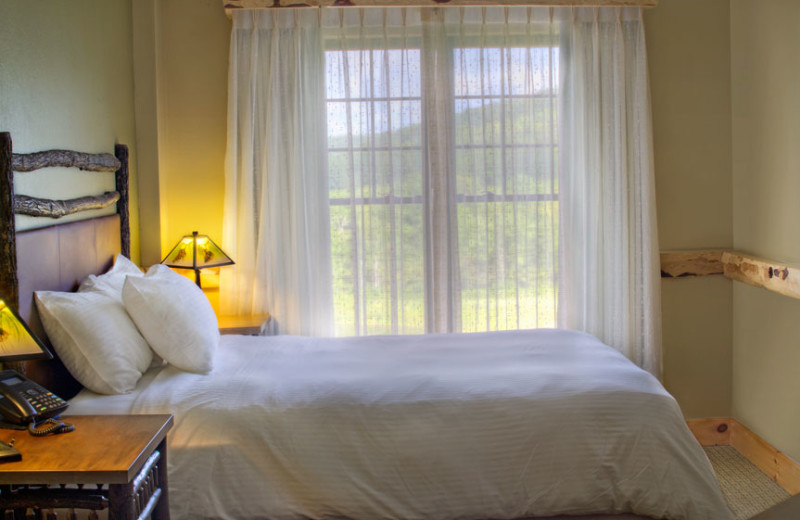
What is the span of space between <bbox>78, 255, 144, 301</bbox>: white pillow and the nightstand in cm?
51

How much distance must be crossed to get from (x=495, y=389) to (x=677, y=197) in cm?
208

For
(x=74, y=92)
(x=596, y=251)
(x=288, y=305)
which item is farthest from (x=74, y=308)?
(x=596, y=251)

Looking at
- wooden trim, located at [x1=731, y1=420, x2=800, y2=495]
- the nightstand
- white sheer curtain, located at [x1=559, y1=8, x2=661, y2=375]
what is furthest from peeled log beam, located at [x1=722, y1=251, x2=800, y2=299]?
the nightstand

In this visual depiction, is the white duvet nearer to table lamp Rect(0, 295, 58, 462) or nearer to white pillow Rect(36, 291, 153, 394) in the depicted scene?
white pillow Rect(36, 291, 153, 394)

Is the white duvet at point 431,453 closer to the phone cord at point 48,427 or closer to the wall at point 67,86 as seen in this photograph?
the phone cord at point 48,427

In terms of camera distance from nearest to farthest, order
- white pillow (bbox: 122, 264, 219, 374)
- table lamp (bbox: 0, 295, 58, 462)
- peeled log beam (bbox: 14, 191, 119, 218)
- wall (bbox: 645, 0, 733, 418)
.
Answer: table lamp (bbox: 0, 295, 58, 462), peeled log beam (bbox: 14, 191, 119, 218), white pillow (bbox: 122, 264, 219, 374), wall (bbox: 645, 0, 733, 418)

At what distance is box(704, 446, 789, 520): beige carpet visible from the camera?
10.9 feet

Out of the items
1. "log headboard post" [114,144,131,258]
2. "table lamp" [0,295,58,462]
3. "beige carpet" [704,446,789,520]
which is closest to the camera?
"table lamp" [0,295,58,462]

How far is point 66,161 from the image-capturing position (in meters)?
2.99

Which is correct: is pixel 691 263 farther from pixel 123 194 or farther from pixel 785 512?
pixel 785 512

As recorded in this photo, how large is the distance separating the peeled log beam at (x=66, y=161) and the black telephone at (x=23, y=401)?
30.9 inches

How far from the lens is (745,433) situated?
4000mm

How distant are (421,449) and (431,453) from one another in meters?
0.04

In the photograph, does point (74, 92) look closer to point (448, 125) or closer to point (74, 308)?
point (74, 308)
